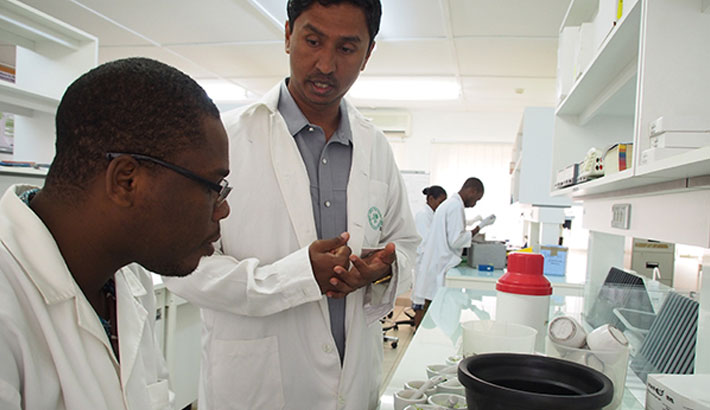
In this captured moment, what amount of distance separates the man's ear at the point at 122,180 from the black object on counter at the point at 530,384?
0.51 meters

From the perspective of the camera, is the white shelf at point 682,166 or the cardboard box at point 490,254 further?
the cardboard box at point 490,254

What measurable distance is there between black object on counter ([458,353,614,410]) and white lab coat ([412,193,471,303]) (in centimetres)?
341

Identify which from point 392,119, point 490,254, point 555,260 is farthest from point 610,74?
point 392,119

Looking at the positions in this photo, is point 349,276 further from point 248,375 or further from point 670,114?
point 670,114

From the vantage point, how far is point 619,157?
4.08ft

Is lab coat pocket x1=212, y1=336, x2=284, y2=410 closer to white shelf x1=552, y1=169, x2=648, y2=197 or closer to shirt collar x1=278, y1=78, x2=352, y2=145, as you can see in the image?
shirt collar x1=278, y1=78, x2=352, y2=145

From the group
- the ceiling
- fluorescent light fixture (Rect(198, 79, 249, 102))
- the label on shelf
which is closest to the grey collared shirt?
the label on shelf

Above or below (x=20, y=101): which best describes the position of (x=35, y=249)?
below

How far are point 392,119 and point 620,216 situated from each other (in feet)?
16.3

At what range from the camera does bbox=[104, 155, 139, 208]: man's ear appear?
1.88ft

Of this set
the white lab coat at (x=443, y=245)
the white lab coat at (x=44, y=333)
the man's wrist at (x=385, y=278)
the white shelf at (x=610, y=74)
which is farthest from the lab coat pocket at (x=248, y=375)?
the white lab coat at (x=443, y=245)

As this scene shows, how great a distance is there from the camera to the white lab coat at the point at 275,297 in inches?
40.2

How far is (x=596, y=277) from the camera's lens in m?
2.31

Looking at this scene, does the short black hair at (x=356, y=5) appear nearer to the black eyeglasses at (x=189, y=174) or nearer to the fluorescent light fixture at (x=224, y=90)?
the black eyeglasses at (x=189, y=174)
